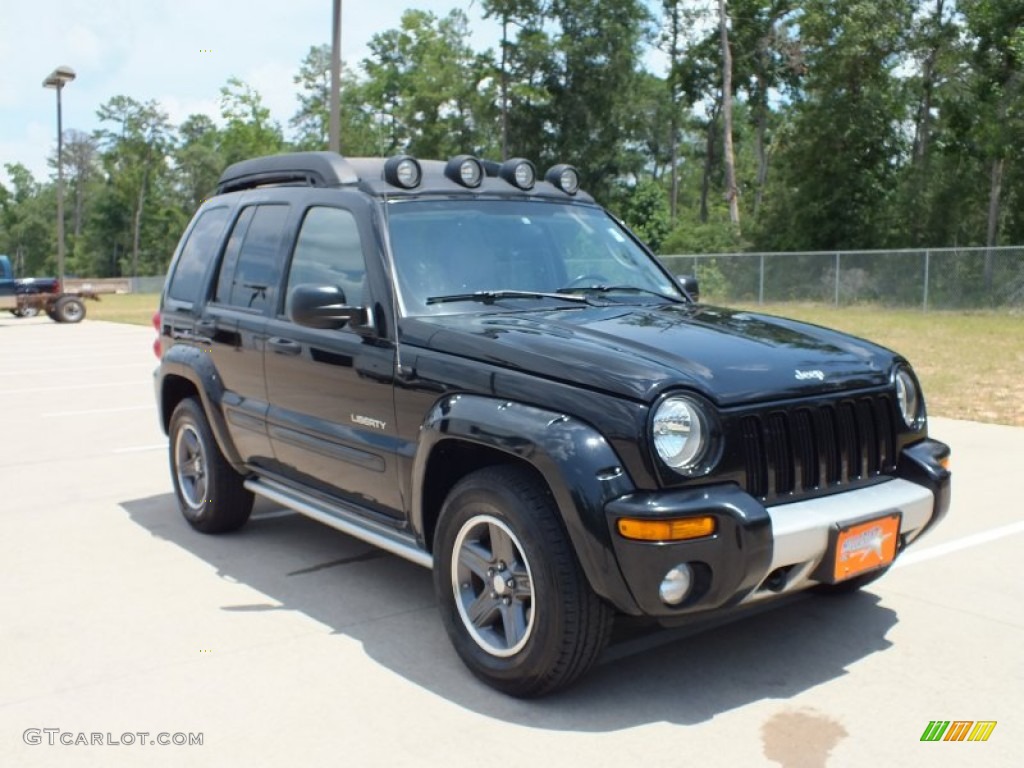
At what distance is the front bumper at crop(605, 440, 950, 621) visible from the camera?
11.3ft

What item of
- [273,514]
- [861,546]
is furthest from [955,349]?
[861,546]

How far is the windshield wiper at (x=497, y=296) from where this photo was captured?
4664mm

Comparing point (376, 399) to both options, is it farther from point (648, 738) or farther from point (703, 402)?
point (648, 738)

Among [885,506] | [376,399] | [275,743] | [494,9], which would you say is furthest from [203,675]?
[494,9]

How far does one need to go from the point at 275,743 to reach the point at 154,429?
727 cm

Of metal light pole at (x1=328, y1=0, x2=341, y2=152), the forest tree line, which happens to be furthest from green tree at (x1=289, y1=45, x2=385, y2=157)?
metal light pole at (x1=328, y1=0, x2=341, y2=152)

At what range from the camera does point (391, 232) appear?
4805 millimetres

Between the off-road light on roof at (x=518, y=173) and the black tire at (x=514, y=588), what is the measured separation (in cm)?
200

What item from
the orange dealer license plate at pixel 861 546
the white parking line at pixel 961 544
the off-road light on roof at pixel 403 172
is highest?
the off-road light on roof at pixel 403 172

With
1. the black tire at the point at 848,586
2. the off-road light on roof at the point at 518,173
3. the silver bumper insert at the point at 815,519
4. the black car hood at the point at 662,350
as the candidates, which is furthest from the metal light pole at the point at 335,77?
the silver bumper insert at the point at 815,519

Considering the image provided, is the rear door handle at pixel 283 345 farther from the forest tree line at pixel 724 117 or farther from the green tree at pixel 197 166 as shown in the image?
the green tree at pixel 197 166

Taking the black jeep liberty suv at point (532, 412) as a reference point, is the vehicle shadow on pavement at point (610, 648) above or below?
below
